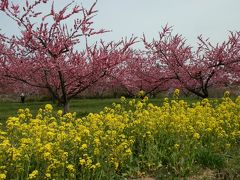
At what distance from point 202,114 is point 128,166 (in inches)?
118

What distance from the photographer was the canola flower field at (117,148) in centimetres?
562

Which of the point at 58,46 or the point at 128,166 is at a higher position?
the point at 58,46

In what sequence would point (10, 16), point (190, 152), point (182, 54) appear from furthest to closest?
point (182, 54) → point (10, 16) → point (190, 152)

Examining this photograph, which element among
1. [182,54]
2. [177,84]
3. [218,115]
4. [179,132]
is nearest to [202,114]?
[218,115]

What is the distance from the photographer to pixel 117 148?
20.5ft

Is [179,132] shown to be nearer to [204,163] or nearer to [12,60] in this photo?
[204,163]

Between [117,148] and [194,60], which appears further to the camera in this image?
[194,60]

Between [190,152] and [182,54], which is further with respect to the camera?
[182,54]

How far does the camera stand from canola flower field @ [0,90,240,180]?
5.62m

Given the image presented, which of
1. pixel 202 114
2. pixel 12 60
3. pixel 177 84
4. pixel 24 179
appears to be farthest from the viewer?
pixel 177 84

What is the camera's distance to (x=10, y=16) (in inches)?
438

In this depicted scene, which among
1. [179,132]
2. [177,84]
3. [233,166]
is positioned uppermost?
[177,84]

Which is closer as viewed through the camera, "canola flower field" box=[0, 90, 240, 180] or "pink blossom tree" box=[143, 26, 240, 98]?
"canola flower field" box=[0, 90, 240, 180]

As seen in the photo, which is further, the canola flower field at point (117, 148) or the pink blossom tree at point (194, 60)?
the pink blossom tree at point (194, 60)
